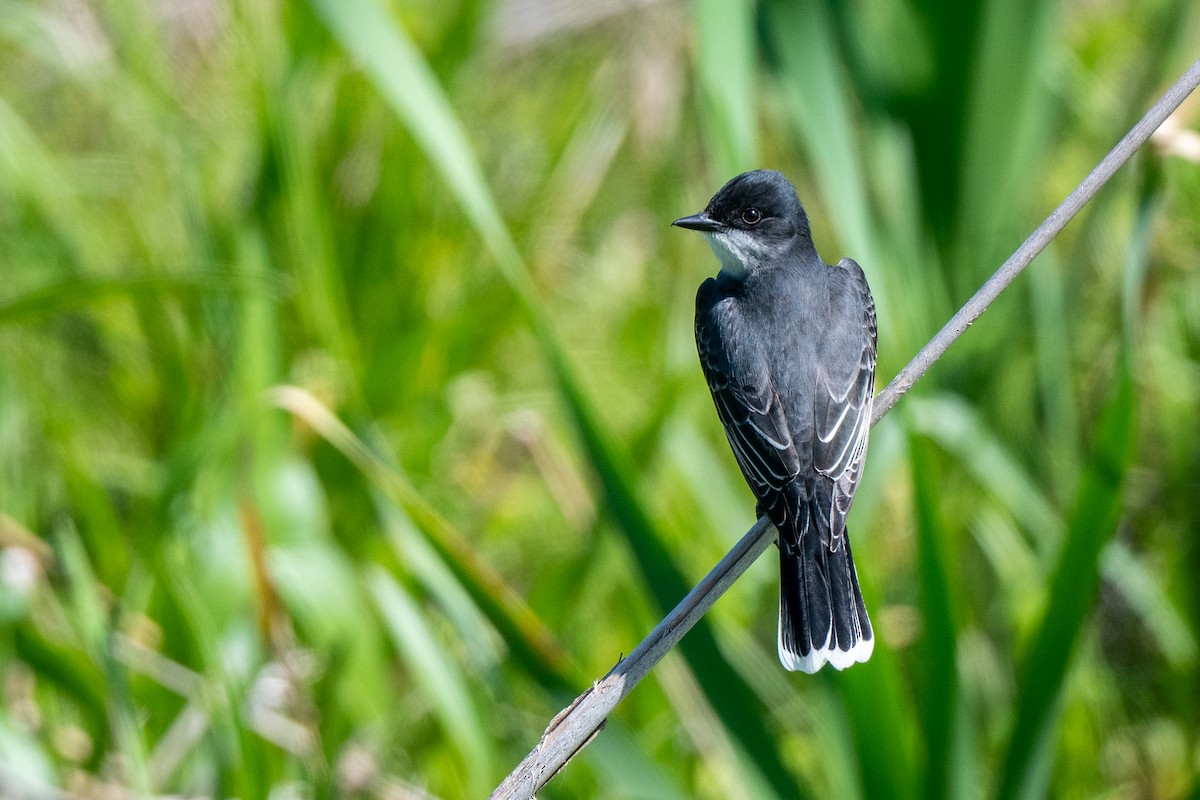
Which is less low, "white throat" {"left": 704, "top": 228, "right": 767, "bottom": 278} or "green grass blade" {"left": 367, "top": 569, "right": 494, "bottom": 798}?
"white throat" {"left": 704, "top": 228, "right": 767, "bottom": 278}

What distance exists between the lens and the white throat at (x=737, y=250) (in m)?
2.98

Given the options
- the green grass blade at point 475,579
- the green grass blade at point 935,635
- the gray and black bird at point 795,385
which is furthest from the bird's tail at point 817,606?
the green grass blade at point 475,579

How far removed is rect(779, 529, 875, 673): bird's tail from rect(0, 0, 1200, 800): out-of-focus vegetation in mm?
71

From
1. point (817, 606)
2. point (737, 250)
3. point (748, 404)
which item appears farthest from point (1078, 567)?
point (737, 250)

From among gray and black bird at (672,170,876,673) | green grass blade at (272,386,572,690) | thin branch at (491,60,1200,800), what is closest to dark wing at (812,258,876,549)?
gray and black bird at (672,170,876,673)

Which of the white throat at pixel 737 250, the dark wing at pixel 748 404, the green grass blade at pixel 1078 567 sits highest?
the white throat at pixel 737 250

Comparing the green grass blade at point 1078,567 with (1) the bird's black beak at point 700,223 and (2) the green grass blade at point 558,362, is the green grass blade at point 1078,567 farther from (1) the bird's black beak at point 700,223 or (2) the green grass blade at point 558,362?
(1) the bird's black beak at point 700,223

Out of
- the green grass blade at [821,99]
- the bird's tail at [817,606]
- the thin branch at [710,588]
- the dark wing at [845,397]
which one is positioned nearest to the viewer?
the thin branch at [710,588]

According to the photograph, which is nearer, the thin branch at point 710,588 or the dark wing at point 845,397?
the thin branch at point 710,588

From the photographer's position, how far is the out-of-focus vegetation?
2596mm

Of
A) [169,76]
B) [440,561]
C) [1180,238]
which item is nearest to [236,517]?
[440,561]

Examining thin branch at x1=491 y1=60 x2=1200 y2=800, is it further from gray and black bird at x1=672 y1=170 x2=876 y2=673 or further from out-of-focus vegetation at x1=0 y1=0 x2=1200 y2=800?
out-of-focus vegetation at x1=0 y1=0 x2=1200 y2=800

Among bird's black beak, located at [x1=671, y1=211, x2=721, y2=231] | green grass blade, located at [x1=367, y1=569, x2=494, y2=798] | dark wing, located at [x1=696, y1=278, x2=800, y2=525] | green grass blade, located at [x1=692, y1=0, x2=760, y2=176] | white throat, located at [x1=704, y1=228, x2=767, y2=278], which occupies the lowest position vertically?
green grass blade, located at [x1=367, y1=569, x2=494, y2=798]

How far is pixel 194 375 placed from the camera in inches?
157
